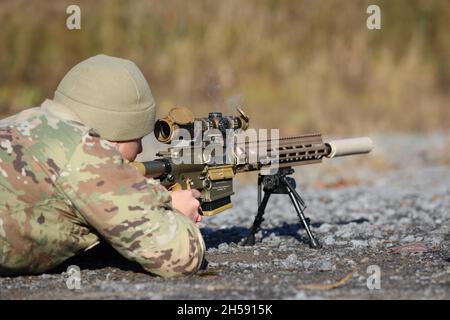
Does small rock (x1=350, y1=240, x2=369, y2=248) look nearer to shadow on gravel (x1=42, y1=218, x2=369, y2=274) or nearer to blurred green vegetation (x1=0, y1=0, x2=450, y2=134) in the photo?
shadow on gravel (x1=42, y1=218, x2=369, y2=274)

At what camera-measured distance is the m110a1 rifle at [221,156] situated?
18.2ft

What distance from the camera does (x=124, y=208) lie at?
186 inches

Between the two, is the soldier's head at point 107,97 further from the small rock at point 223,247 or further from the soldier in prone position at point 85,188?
the small rock at point 223,247

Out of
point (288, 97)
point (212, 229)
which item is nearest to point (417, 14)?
point (288, 97)

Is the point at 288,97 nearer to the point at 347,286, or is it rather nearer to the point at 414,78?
the point at 414,78

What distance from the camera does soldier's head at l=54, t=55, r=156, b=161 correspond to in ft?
16.3

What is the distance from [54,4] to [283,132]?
6.04m

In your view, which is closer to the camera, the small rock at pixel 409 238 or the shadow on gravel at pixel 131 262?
the shadow on gravel at pixel 131 262

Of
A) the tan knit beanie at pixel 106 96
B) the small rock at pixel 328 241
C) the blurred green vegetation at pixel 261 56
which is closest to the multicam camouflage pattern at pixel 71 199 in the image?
the tan knit beanie at pixel 106 96

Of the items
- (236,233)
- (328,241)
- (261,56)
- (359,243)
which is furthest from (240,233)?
(261,56)

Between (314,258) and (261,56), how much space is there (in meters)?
13.5

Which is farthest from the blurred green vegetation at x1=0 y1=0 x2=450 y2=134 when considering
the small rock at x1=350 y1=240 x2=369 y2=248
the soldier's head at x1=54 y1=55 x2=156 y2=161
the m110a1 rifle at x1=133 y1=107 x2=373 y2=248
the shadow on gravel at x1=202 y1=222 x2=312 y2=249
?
the soldier's head at x1=54 y1=55 x2=156 y2=161

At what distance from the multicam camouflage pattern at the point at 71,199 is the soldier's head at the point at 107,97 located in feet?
0.52

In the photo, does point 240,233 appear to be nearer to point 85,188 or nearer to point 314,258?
point 314,258
